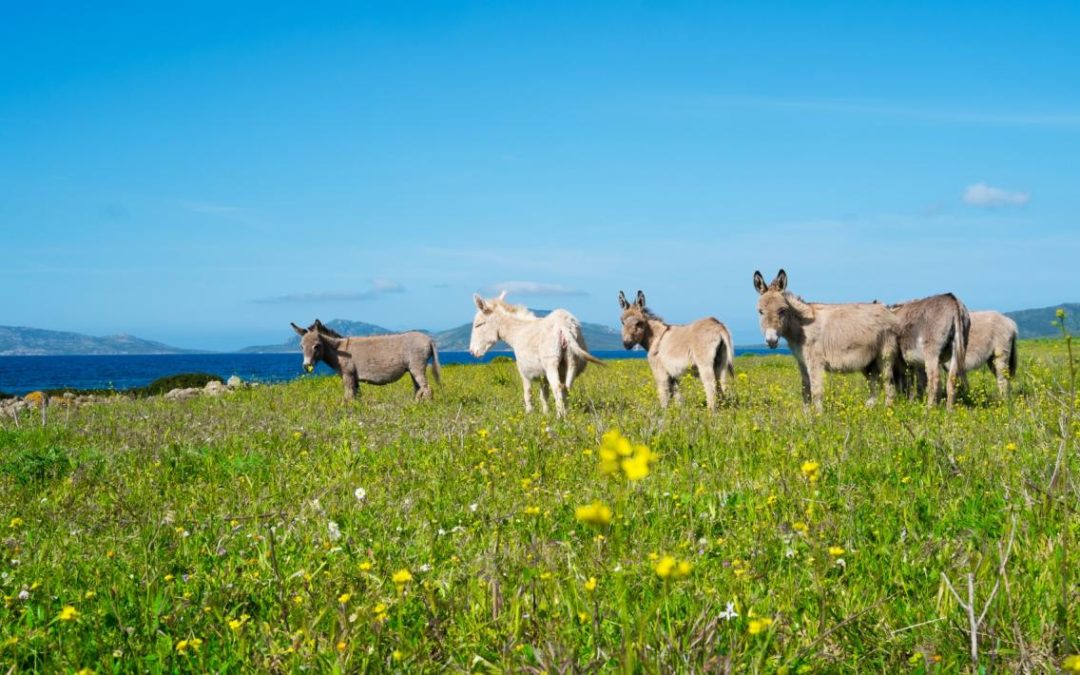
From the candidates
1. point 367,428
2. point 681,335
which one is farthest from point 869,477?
point 681,335

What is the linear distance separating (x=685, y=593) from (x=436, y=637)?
4.26ft

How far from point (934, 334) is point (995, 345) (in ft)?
10.5

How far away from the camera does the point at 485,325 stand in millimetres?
17141

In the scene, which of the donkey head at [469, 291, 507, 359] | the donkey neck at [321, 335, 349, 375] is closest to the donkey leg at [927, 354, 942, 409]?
the donkey head at [469, 291, 507, 359]

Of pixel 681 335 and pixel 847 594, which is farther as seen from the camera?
pixel 681 335

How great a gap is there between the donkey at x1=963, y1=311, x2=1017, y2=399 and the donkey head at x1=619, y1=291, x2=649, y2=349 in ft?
22.2

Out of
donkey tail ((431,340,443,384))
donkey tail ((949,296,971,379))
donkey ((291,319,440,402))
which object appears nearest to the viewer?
donkey tail ((949,296,971,379))

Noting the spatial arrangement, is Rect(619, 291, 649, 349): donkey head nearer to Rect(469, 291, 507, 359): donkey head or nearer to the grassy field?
Rect(469, 291, 507, 359): donkey head

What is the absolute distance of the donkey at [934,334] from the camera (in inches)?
494

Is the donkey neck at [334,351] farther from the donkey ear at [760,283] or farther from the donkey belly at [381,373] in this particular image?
the donkey ear at [760,283]

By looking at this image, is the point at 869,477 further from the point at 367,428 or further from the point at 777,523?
the point at 367,428

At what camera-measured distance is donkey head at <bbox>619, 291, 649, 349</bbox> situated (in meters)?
15.4

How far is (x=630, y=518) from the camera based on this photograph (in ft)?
17.0

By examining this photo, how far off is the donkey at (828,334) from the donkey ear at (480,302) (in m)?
6.56
